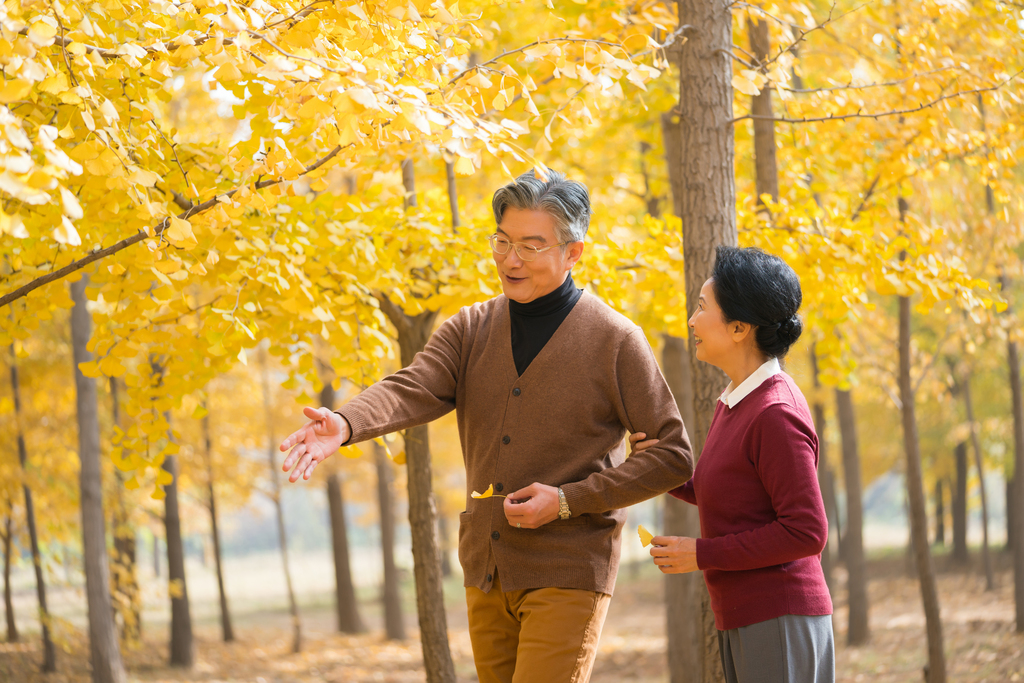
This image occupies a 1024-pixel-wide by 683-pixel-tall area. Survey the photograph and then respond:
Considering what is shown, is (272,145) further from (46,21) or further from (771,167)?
(771,167)

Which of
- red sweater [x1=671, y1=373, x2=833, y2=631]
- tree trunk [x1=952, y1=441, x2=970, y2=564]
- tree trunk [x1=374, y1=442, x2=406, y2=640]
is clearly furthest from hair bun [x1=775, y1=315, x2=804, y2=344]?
tree trunk [x1=952, y1=441, x2=970, y2=564]

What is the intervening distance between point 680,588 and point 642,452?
5420 mm

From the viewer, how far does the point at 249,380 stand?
12.5 m

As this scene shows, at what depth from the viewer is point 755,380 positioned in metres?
2.15

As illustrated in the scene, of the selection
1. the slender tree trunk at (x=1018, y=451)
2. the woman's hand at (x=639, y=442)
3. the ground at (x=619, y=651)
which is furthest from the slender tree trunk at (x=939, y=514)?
the woman's hand at (x=639, y=442)

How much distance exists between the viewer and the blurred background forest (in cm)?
239

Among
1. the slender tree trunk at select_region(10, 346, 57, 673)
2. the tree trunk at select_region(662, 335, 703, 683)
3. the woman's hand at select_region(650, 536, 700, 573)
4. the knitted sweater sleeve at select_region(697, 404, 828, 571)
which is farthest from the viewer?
the slender tree trunk at select_region(10, 346, 57, 673)

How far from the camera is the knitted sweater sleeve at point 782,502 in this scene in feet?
6.30

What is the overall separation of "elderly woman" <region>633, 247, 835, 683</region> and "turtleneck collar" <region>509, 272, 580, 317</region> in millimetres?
370

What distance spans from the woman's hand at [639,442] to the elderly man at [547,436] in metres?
0.02

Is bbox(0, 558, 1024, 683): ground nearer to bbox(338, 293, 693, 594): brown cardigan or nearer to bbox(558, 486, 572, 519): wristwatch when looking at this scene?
bbox(338, 293, 693, 594): brown cardigan

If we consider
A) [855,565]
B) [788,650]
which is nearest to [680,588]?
[855,565]

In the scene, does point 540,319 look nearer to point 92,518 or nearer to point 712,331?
point 712,331

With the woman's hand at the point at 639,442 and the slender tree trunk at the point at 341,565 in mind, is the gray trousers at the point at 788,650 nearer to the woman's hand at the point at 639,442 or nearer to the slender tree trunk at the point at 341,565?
the woman's hand at the point at 639,442
